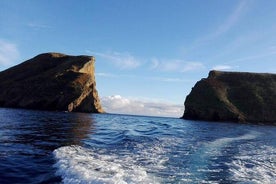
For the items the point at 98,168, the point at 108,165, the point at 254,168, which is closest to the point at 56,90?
the point at 108,165

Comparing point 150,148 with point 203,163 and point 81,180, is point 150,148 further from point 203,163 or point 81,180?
point 81,180

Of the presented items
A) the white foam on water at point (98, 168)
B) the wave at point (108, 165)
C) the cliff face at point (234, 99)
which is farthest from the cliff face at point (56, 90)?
the white foam on water at point (98, 168)

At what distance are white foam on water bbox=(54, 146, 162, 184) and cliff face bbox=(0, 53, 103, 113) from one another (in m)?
105

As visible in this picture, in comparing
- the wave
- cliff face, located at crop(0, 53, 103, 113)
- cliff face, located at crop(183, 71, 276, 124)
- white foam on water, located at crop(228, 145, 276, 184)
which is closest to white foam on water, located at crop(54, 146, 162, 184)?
the wave

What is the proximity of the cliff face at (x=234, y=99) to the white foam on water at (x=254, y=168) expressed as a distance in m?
109

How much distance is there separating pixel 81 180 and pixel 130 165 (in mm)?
4165

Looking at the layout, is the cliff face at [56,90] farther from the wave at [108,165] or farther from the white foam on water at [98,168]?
the white foam on water at [98,168]

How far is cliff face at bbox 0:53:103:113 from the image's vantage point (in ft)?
401

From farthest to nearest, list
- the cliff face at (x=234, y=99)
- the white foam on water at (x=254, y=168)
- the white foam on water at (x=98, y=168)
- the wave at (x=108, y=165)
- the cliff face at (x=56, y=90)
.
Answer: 1. the cliff face at (x=234, y=99)
2. the cliff face at (x=56, y=90)
3. the white foam on water at (x=254, y=168)
4. the wave at (x=108, y=165)
5. the white foam on water at (x=98, y=168)

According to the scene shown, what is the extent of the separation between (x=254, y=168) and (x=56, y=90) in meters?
117

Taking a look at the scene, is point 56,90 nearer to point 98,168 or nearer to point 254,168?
point 254,168

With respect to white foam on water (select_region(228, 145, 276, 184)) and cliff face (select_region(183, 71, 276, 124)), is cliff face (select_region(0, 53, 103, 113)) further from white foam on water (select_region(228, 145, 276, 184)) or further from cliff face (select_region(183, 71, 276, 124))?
white foam on water (select_region(228, 145, 276, 184))

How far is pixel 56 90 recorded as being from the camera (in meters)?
127

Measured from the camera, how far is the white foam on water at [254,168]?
1374cm
